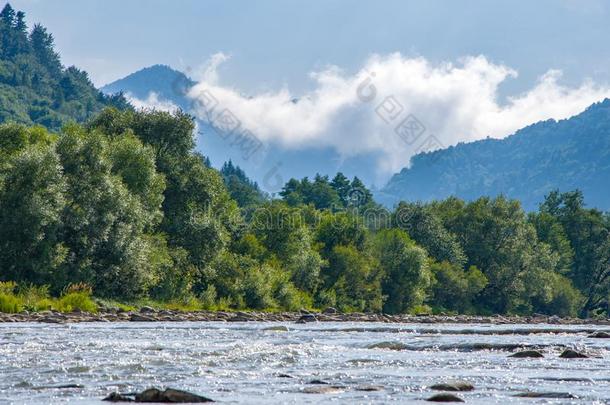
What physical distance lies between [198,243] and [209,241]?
1.00 metres

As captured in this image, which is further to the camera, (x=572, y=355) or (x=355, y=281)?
(x=355, y=281)

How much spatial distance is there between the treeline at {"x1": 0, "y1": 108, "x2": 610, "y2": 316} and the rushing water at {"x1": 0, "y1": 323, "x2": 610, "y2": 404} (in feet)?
89.3

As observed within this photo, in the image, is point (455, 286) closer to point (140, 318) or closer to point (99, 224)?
point (99, 224)

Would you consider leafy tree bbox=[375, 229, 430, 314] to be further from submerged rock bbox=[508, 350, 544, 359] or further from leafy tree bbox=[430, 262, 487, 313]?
submerged rock bbox=[508, 350, 544, 359]

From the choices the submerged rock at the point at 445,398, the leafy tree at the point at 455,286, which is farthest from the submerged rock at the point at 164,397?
the leafy tree at the point at 455,286

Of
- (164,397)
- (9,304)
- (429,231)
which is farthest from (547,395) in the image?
(429,231)

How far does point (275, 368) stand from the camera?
23984 mm

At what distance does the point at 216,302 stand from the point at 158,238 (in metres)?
8.52

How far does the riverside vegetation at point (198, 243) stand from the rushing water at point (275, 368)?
26.6m

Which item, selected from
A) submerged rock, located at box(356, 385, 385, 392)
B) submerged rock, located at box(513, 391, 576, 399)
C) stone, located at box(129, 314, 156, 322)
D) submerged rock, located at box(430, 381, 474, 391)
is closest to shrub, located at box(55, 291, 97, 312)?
stone, located at box(129, 314, 156, 322)

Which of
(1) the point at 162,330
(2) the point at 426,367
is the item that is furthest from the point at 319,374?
(1) the point at 162,330

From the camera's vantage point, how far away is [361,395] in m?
18.0

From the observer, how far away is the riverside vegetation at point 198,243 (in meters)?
63.0

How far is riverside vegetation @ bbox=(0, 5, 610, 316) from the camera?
62969mm
